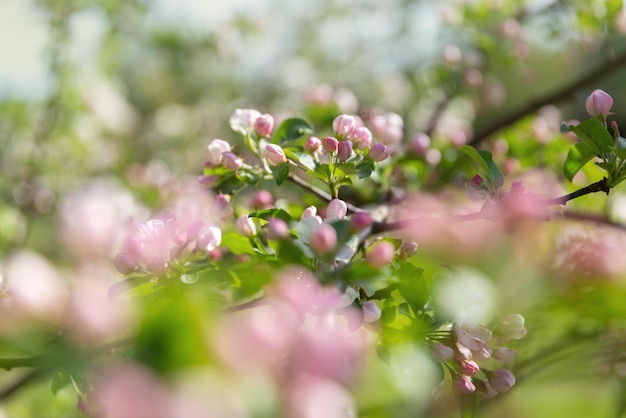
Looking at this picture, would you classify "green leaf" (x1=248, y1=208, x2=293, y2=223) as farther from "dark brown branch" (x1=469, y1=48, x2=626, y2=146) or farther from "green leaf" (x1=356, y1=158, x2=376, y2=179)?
"dark brown branch" (x1=469, y1=48, x2=626, y2=146)

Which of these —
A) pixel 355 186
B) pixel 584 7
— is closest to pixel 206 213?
pixel 355 186

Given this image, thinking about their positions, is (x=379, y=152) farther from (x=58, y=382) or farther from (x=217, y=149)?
(x=58, y=382)

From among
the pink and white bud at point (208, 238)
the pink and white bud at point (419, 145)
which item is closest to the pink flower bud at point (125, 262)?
the pink and white bud at point (208, 238)

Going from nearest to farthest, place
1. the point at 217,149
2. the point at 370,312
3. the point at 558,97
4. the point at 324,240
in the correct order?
1. the point at 324,240
2. the point at 370,312
3. the point at 217,149
4. the point at 558,97

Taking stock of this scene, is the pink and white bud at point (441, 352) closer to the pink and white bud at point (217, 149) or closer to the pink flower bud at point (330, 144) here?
the pink flower bud at point (330, 144)

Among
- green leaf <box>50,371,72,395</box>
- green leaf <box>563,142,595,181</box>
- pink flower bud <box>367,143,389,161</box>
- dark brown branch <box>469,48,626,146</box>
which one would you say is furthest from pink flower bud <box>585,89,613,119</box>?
dark brown branch <box>469,48,626,146</box>

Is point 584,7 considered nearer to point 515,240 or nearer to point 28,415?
point 515,240

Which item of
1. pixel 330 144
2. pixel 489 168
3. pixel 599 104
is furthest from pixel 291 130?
pixel 599 104
